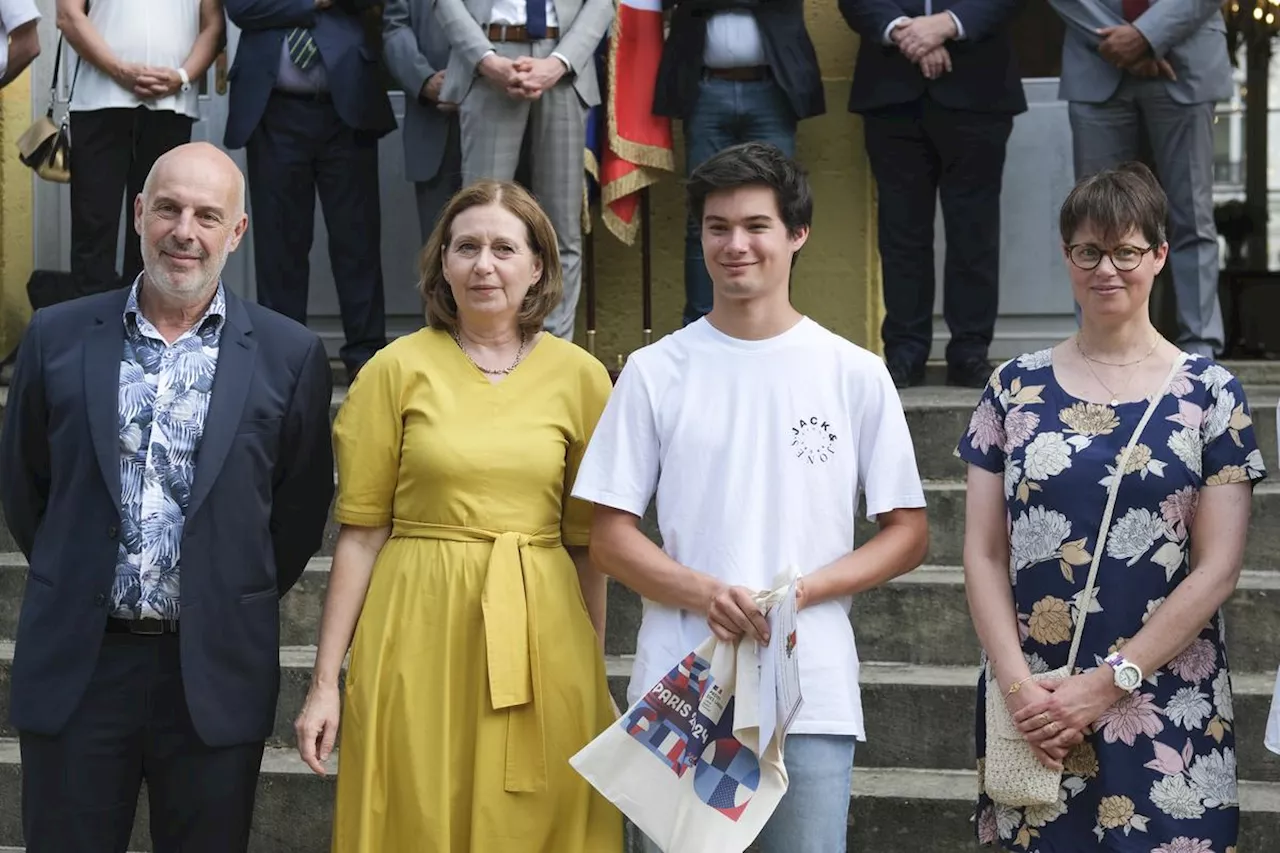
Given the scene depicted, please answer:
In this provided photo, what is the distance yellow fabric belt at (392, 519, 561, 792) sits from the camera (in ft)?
10.5

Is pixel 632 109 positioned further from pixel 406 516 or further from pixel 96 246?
pixel 406 516

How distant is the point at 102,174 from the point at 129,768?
11.1 feet

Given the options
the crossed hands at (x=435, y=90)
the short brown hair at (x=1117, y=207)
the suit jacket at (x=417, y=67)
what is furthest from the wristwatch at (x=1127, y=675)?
the suit jacket at (x=417, y=67)

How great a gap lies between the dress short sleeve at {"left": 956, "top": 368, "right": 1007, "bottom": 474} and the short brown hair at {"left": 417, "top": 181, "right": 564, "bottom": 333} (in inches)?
33.0

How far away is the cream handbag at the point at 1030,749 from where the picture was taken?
10.2 feet

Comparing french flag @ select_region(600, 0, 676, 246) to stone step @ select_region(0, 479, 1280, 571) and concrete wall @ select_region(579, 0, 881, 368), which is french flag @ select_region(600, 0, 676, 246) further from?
stone step @ select_region(0, 479, 1280, 571)

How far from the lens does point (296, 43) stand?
6145mm

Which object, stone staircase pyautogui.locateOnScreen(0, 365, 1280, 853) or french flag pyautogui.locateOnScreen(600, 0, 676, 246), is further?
french flag pyautogui.locateOnScreen(600, 0, 676, 246)

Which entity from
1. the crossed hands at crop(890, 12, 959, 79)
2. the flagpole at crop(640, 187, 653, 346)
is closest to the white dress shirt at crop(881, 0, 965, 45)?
the crossed hands at crop(890, 12, 959, 79)

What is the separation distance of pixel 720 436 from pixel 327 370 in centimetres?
84

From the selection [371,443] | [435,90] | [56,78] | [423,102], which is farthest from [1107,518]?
[56,78]

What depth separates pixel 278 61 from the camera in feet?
20.1

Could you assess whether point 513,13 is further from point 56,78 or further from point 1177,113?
point 1177,113

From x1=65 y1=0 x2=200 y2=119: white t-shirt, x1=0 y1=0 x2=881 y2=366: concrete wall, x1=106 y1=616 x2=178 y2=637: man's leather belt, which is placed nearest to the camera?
x1=106 y1=616 x2=178 y2=637: man's leather belt
